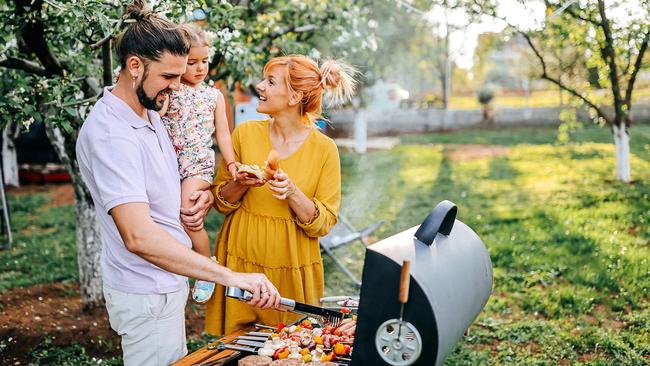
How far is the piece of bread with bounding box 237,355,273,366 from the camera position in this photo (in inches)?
95.0

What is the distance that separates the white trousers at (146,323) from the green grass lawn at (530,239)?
2727mm

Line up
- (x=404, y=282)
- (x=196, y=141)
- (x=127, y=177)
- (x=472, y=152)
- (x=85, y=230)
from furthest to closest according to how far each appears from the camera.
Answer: (x=472, y=152)
(x=85, y=230)
(x=196, y=141)
(x=127, y=177)
(x=404, y=282)

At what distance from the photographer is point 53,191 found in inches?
464

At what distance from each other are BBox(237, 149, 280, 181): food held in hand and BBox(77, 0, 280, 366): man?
41cm

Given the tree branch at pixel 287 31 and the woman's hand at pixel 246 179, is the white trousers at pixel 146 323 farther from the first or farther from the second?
the tree branch at pixel 287 31

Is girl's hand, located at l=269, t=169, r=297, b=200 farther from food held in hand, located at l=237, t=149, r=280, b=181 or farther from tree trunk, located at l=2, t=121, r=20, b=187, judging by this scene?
tree trunk, located at l=2, t=121, r=20, b=187

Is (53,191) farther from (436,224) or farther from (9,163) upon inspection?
(436,224)

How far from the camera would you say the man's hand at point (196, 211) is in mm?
2809

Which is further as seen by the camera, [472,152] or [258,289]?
[472,152]

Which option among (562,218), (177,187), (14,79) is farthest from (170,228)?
(562,218)

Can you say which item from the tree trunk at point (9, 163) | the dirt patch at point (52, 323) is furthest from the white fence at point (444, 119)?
the dirt patch at point (52, 323)

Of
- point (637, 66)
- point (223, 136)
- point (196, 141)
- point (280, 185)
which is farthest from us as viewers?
point (637, 66)

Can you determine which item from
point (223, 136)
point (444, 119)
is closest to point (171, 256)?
point (223, 136)

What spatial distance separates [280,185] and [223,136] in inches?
21.7
